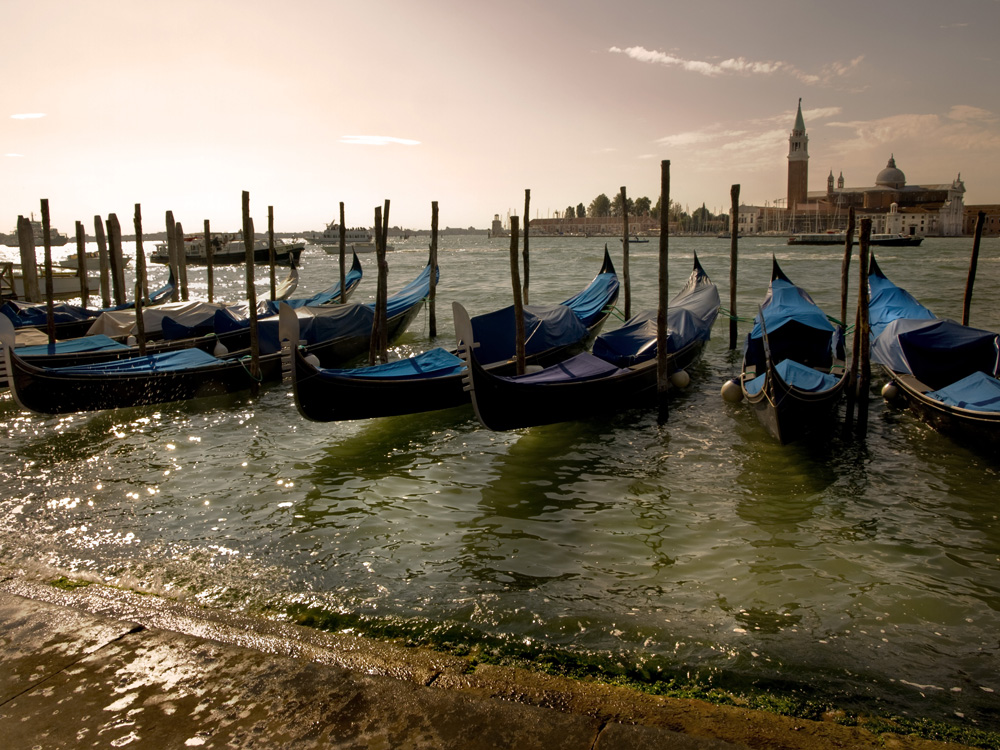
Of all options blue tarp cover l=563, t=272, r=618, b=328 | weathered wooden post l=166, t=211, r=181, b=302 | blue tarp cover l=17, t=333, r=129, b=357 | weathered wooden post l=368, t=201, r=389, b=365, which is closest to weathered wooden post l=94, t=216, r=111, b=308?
weathered wooden post l=166, t=211, r=181, b=302

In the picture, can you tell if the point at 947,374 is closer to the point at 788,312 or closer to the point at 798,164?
the point at 788,312

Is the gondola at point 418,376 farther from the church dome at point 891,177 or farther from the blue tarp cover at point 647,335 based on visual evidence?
the church dome at point 891,177

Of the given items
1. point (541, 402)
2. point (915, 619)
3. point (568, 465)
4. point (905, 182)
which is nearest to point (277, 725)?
point (915, 619)

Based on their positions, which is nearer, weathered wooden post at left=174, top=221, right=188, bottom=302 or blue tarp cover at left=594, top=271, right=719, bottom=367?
blue tarp cover at left=594, top=271, right=719, bottom=367

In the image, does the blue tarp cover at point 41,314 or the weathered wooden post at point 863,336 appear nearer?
the weathered wooden post at point 863,336

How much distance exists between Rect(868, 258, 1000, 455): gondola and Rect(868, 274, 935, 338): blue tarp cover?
1398 millimetres

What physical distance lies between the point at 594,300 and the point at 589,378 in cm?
509

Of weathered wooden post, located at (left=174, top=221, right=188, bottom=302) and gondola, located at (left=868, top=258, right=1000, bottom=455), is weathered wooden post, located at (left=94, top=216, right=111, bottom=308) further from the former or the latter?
gondola, located at (left=868, top=258, right=1000, bottom=455)

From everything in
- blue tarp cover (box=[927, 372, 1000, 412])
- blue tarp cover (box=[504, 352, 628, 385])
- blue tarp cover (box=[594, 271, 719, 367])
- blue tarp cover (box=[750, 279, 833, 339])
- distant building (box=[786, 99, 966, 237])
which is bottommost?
blue tarp cover (box=[927, 372, 1000, 412])

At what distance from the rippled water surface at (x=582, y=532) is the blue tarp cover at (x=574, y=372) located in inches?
22.2

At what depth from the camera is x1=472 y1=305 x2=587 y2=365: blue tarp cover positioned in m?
8.28

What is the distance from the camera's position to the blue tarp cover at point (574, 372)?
6639 millimetres

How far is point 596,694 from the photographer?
2521 millimetres

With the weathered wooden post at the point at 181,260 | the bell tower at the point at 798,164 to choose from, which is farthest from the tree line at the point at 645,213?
the weathered wooden post at the point at 181,260
